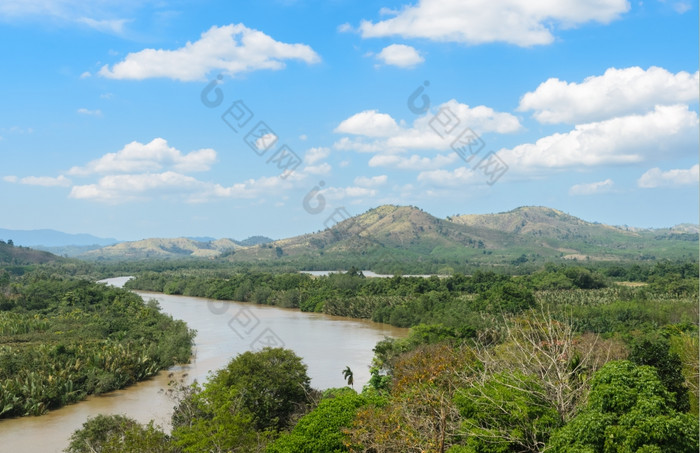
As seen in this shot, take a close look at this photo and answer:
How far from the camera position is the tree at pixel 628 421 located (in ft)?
28.2

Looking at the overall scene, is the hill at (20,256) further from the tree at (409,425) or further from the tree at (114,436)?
the tree at (409,425)

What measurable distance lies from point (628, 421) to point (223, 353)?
31.3m

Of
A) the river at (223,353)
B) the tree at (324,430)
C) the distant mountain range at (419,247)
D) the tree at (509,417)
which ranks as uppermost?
the distant mountain range at (419,247)

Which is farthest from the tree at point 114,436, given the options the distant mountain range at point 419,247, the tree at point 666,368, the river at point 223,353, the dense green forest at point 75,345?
the distant mountain range at point 419,247

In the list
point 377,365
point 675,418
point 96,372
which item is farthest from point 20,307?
point 675,418

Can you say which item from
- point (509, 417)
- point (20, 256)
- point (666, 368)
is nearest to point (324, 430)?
point (509, 417)

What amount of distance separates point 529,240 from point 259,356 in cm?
16888

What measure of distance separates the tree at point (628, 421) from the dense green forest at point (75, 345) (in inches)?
923

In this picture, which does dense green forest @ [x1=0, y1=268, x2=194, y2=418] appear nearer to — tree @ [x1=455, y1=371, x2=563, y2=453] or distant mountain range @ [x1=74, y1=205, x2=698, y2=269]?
tree @ [x1=455, y1=371, x2=563, y2=453]

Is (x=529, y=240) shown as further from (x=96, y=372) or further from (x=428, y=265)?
(x=96, y=372)

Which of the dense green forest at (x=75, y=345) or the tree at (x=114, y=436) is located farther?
the dense green forest at (x=75, y=345)

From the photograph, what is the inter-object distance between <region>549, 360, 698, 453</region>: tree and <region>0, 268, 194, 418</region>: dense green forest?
76.9 ft

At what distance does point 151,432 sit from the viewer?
14.1 metres

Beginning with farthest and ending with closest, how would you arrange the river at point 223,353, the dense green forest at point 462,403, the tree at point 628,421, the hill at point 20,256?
the hill at point 20,256 → the river at point 223,353 → the dense green forest at point 462,403 → the tree at point 628,421
